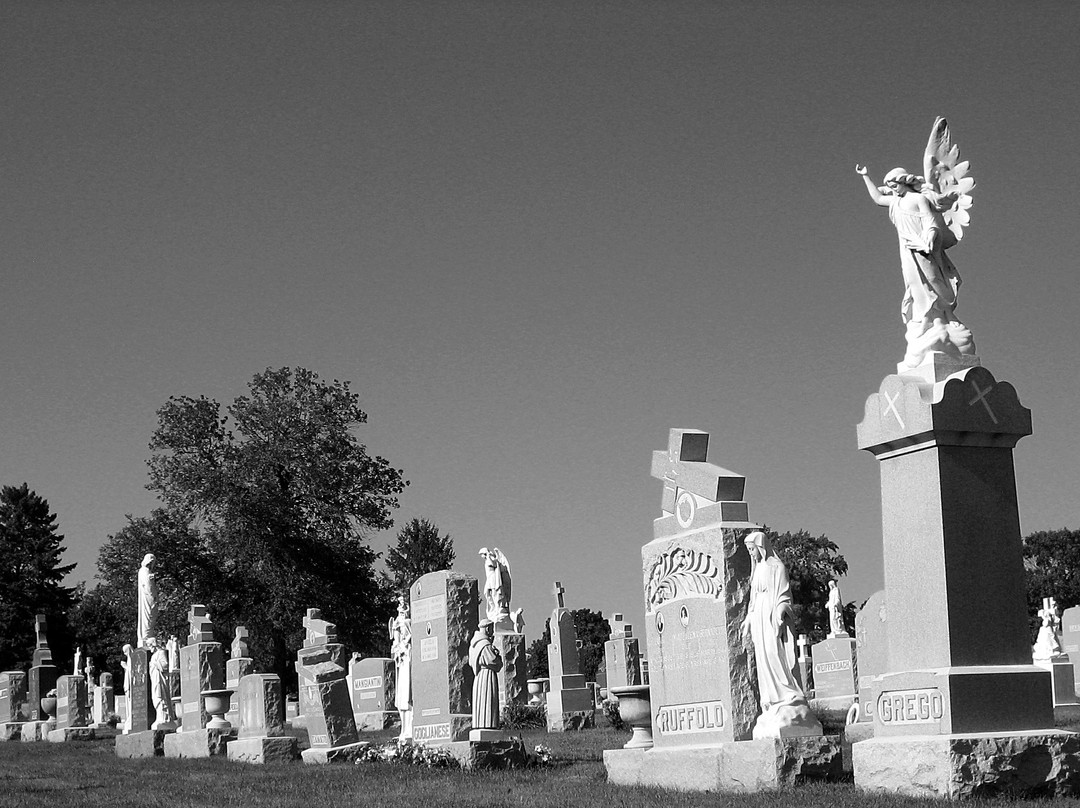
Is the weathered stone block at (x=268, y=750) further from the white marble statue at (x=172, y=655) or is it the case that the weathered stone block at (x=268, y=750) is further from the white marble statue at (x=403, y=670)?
the white marble statue at (x=172, y=655)

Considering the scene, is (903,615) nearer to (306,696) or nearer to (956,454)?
(956,454)

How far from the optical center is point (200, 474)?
140 ft

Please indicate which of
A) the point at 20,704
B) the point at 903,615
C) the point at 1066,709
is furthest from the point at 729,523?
the point at 20,704

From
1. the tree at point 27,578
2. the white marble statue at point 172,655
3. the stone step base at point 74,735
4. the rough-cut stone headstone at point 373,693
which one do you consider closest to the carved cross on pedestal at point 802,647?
the rough-cut stone headstone at point 373,693

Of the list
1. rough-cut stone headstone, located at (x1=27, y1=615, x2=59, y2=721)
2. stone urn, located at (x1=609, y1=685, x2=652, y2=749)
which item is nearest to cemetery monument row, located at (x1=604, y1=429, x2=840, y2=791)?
stone urn, located at (x1=609, y1=685, x2=652, y2=749)

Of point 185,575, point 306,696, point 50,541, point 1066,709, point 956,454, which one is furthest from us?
point 50,541

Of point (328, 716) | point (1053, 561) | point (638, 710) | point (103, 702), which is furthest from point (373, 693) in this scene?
point (1053, 561)

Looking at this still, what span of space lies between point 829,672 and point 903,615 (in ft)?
53.4

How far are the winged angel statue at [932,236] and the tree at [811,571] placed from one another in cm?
5775

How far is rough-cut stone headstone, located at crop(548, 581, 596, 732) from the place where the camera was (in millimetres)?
26125

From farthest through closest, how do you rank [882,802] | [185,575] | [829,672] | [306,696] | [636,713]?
[185,575] → [829,672] → [306,696] → [636,713] → [882,802]

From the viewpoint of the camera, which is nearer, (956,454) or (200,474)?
(956,454)

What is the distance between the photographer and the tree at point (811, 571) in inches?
2655

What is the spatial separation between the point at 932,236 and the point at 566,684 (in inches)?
803
